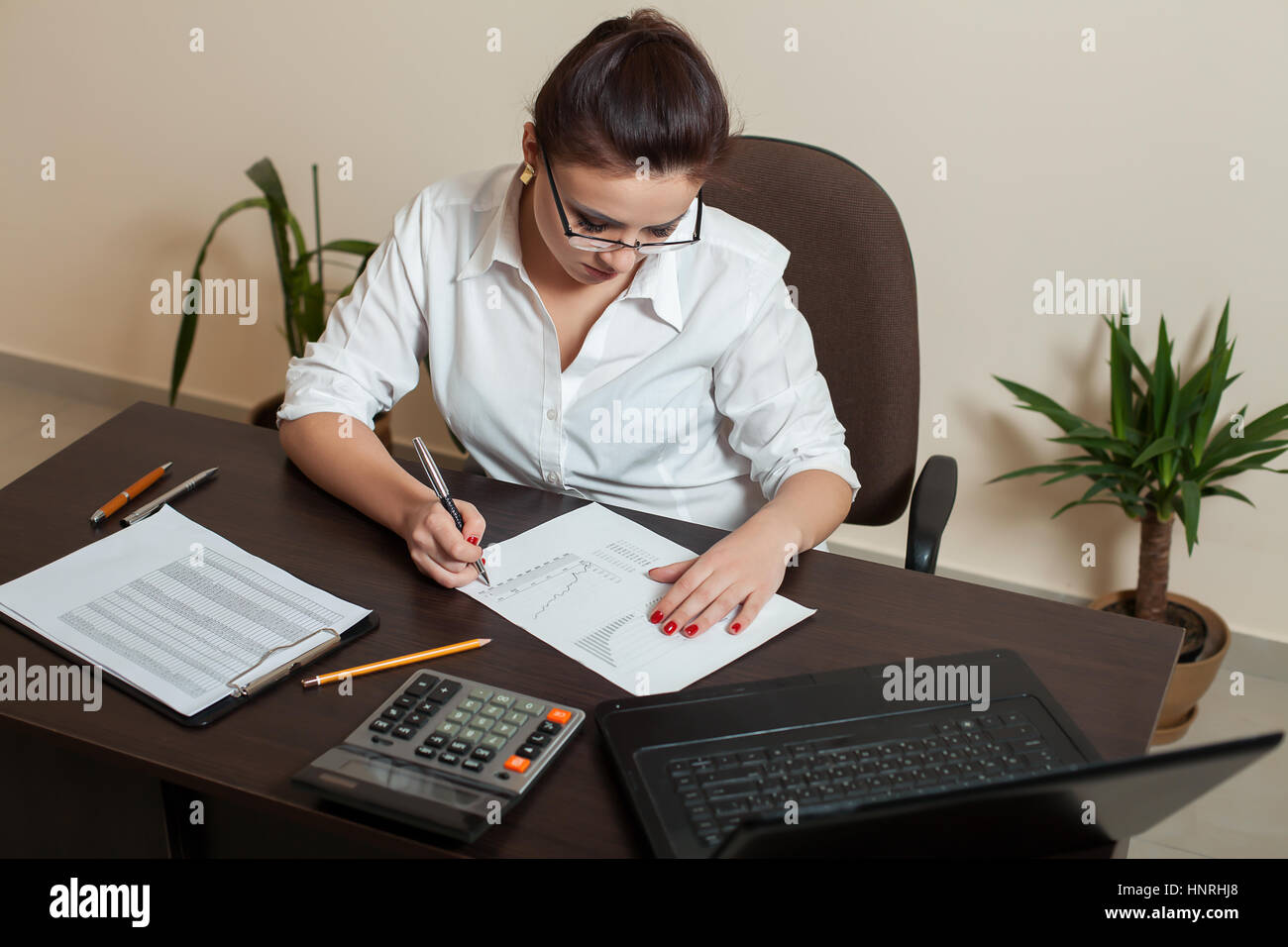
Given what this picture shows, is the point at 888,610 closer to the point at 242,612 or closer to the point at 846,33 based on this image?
the point at 242,612

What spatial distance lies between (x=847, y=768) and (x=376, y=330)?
89cm

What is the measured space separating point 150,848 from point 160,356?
95.4 inches

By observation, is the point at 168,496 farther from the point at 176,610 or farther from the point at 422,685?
the point at 422,685

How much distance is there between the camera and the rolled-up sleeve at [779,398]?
143cm

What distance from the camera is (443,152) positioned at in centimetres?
262

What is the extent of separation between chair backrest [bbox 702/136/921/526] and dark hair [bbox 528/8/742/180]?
0.33 metres

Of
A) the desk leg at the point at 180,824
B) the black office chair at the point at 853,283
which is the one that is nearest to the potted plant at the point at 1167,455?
the black office chair at the point at 853,283

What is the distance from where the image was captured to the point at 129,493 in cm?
131

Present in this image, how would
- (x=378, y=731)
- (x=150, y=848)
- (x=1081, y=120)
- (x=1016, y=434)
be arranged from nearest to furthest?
1. (x=378, y=731)
2. (x=150, y=848)
3. (x=1081, y=120)
4. (x=1016, y=434)

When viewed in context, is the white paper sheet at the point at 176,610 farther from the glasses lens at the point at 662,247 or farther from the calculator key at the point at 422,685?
the glasses lens at the point at 662,247

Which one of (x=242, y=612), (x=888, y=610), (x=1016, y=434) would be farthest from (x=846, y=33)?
(x=242, y=612)

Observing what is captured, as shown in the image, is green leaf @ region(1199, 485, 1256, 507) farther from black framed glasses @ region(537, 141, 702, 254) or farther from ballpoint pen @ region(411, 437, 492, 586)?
ballpoint pen @ region(411, 437, 492, 586)

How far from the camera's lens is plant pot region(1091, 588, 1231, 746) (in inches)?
85.1

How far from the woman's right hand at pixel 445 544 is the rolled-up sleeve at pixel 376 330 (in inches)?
11.5
